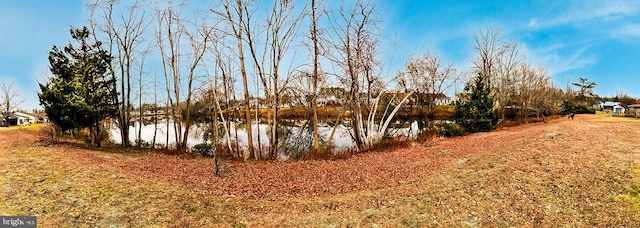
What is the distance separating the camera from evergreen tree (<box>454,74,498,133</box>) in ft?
87.4

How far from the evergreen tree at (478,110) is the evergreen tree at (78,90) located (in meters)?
26.3

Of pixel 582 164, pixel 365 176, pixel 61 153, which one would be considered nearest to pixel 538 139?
pixel 582 164

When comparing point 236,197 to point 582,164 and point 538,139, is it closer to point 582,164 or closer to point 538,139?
point 582,164

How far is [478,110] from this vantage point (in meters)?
26.8

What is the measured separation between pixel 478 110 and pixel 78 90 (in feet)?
92.1

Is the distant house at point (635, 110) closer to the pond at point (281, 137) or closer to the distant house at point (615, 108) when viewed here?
the distant house at point (615, 108)

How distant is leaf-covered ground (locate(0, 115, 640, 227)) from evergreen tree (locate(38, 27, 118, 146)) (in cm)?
382

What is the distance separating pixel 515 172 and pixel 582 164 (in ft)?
7.02

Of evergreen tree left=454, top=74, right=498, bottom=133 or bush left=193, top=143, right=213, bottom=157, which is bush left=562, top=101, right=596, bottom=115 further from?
bush left=193, top=143, right=213, bottom=157

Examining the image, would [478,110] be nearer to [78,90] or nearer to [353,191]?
[353,191]

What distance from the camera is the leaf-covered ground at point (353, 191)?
6.48 metres

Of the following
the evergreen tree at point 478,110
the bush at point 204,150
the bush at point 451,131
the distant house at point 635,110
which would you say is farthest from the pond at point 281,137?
the distant house at point 635,110

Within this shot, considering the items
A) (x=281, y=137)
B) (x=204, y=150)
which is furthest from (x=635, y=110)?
(x=204, y=150)

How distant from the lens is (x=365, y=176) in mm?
10398
